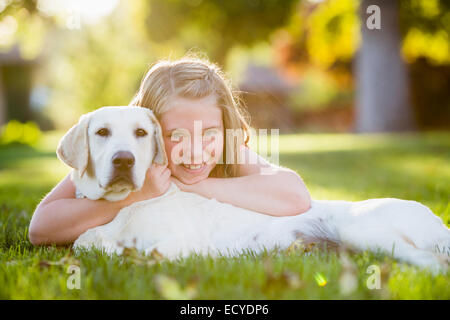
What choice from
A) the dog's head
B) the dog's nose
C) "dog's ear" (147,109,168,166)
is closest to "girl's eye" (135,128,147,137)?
the dog's head

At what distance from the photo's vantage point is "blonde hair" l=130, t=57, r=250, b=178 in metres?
3.32

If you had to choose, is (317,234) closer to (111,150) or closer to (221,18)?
(111,150)

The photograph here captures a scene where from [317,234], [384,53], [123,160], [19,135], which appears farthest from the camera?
[19,135]

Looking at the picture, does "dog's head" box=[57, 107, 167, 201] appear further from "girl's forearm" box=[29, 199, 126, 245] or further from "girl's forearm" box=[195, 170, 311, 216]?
"girl's forearm" box=[195, 170, 311, 216]

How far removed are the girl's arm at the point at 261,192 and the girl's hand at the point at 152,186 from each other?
0.18 meters

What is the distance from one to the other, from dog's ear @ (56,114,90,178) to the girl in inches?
10.6

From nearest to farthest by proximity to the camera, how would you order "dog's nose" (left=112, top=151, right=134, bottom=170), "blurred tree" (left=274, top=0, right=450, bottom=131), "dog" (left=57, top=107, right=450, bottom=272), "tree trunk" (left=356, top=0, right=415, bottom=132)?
"dog's nose" (left=112, top=151, right=134, bottom=170)
"dog" (left=57, top=107, right=450, bottom=272)
"tree trunk" (left=356, top=0, right=415, bottom=132)
"blurred tree" (left=274, top=0, right=450, bottom=131)

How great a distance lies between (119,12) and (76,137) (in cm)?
2729

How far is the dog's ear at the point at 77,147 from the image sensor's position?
2877 mm

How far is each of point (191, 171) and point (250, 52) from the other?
21848 mm

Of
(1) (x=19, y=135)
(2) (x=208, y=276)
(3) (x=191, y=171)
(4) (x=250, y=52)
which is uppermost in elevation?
(4) (x=250, y=52)

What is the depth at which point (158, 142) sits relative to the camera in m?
3.07

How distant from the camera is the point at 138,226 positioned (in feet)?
9.73

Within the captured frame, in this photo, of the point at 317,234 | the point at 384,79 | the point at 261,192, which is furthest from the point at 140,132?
the point at 384,79
